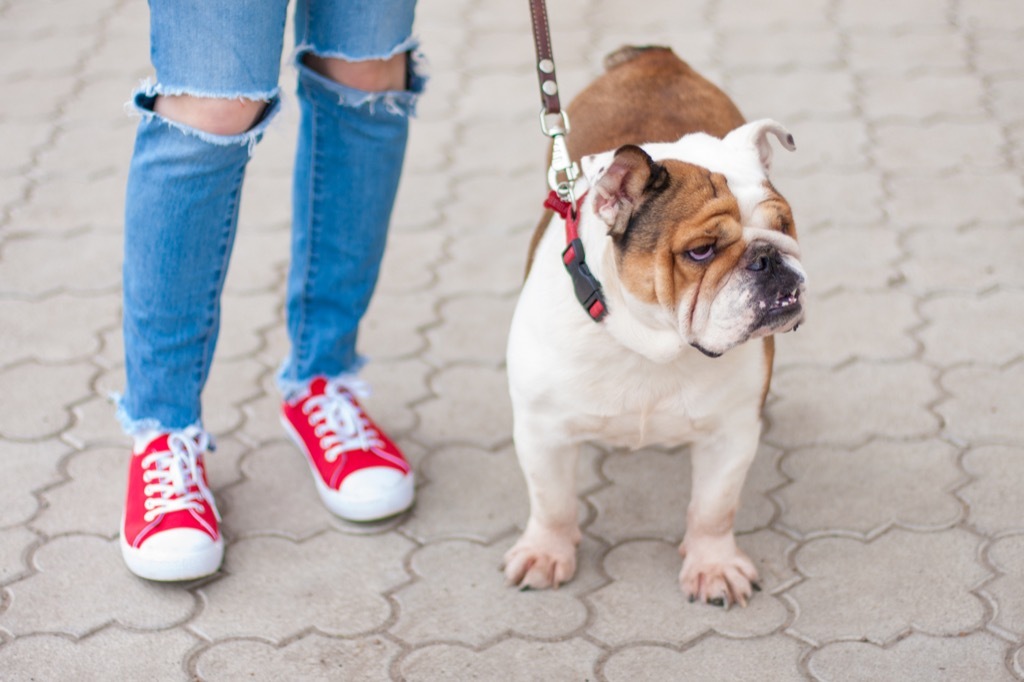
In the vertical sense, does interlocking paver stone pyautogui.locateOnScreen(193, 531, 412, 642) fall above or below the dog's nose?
below

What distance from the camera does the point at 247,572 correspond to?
3.06 m

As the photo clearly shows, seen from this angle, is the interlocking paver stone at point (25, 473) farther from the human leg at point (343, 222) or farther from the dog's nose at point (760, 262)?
the dog's nose at point (760, 262)

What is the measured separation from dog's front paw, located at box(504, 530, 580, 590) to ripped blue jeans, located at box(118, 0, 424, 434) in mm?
767

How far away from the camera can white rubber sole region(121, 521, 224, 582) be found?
9.64 ft

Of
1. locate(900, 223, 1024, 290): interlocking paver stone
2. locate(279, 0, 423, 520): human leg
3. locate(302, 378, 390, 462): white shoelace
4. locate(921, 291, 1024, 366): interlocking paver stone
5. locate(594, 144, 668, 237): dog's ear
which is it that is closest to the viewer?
locate(594, 144, 668, 237): dog's ear

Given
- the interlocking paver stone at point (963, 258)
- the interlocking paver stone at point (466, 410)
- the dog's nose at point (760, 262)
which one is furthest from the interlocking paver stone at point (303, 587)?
the interlocking paver stone at point (963, 258)

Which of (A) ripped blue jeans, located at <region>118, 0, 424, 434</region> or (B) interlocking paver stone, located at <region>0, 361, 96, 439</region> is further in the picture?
(B) interlocking paver stone, located at <region>0, 361, 96, 439</region>

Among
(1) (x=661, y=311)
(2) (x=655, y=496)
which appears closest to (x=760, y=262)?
(1) (x=661, y=311)

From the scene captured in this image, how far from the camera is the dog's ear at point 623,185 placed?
233cm

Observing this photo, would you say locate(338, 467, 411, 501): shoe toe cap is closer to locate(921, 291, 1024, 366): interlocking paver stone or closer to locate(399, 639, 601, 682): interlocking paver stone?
locate(399, 639, 601, 682): interlocking paver stone

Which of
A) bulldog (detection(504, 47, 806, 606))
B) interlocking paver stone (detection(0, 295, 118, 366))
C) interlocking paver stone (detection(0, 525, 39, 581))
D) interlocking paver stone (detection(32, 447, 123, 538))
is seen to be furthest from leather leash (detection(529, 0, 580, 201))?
interlocking paver stone (detection(0, 295, 118, 366))

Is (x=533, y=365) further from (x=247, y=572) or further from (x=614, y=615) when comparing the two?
(x=247, y=572)

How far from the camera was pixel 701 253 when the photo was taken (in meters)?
2.39

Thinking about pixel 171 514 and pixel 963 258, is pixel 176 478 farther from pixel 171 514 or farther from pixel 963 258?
pixel 963 258
